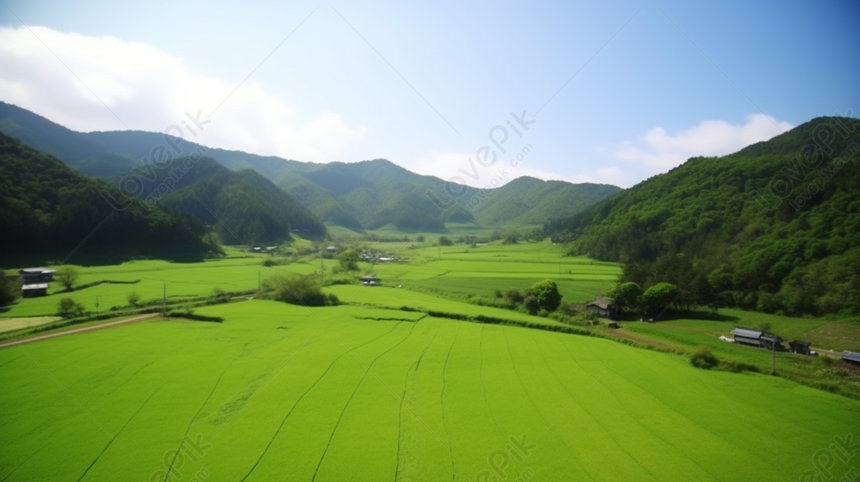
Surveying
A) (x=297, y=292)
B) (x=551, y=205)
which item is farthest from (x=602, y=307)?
(x=551, y=205)

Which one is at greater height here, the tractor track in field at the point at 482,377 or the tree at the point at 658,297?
the tree at the point at 658,297

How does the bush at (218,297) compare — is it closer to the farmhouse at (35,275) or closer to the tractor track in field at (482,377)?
the farmhouse at (35,275)

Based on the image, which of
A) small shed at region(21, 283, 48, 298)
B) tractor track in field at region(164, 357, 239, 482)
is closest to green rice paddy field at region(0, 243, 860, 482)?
tractor track in field at region(164, 357, 239, 482)

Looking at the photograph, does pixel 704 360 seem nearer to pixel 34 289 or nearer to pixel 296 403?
pixel 296 403

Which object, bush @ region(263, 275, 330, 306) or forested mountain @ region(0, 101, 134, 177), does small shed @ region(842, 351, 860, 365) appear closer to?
bush @ region(263, 275, 330, 306)

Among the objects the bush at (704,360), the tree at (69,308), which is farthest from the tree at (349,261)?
the bush at (704,360)

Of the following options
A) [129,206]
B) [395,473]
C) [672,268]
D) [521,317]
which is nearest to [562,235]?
[672,268]
